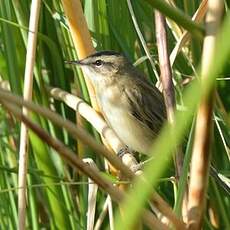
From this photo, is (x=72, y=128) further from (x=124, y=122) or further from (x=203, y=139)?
(x=124, y=122)

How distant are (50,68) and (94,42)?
238 millimetres

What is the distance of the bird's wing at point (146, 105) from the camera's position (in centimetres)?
298

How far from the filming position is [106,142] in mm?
2430

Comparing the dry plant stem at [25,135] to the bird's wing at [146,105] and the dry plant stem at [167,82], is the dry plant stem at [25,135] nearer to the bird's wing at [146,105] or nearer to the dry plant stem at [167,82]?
the dry plant stem at [167,82]

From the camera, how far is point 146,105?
9.91 feet

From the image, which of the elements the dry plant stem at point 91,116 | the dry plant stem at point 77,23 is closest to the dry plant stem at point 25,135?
the dry plant stem at point 77,23

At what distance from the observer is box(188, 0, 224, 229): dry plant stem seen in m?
0.76

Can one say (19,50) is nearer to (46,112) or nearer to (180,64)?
(180,64)

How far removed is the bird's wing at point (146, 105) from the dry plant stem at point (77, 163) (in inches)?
84.1

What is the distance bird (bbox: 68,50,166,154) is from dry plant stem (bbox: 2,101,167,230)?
6.64 ft

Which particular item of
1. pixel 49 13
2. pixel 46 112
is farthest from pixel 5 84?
pixel 46 112

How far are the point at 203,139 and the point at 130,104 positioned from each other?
226cm

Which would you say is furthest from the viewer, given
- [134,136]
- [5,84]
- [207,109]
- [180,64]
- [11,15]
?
[134,136]

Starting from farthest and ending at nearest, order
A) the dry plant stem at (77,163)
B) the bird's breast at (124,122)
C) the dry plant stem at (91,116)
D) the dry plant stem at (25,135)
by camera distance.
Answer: the bird's breast at (124,122), the dry plant stem at (91,116), the dry plant stem at (25,135), the dry plant stem at (77,163)
